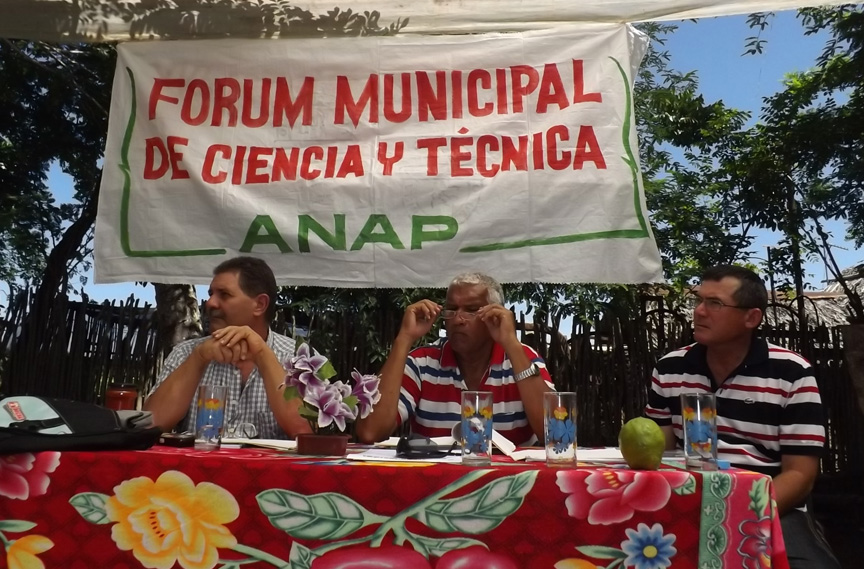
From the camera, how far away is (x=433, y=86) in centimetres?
334

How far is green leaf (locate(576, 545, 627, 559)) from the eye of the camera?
161cm

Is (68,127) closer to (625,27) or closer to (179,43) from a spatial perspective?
(179,43)

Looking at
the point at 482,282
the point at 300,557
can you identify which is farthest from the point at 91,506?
the point at 482,282

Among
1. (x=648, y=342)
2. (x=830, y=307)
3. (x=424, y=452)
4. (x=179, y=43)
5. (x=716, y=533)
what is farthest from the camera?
(x=830, y=307)

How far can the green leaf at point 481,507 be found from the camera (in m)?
1.63

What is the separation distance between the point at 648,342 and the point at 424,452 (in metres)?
3.39

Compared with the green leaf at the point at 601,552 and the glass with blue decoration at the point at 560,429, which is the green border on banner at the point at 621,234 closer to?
the glass with blue decoration at the point at 560,429

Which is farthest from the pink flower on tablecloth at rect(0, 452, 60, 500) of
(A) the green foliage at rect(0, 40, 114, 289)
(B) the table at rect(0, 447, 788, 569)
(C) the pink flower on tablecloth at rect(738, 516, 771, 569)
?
(A) the green foliage at rect(0, 40, 114, 289)

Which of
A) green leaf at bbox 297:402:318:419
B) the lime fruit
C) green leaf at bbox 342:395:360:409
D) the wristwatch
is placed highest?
the wristwatch

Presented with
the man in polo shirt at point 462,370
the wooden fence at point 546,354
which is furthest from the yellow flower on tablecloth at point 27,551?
the wooden fence at point 546,354

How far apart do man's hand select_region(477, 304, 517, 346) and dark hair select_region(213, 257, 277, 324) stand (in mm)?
867

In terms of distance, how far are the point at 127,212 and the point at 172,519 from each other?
197cm

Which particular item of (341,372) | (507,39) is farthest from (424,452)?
(341,372)

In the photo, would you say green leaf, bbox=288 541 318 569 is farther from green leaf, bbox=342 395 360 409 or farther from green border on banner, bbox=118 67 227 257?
green border on banner, bbox=118 67 227 257
